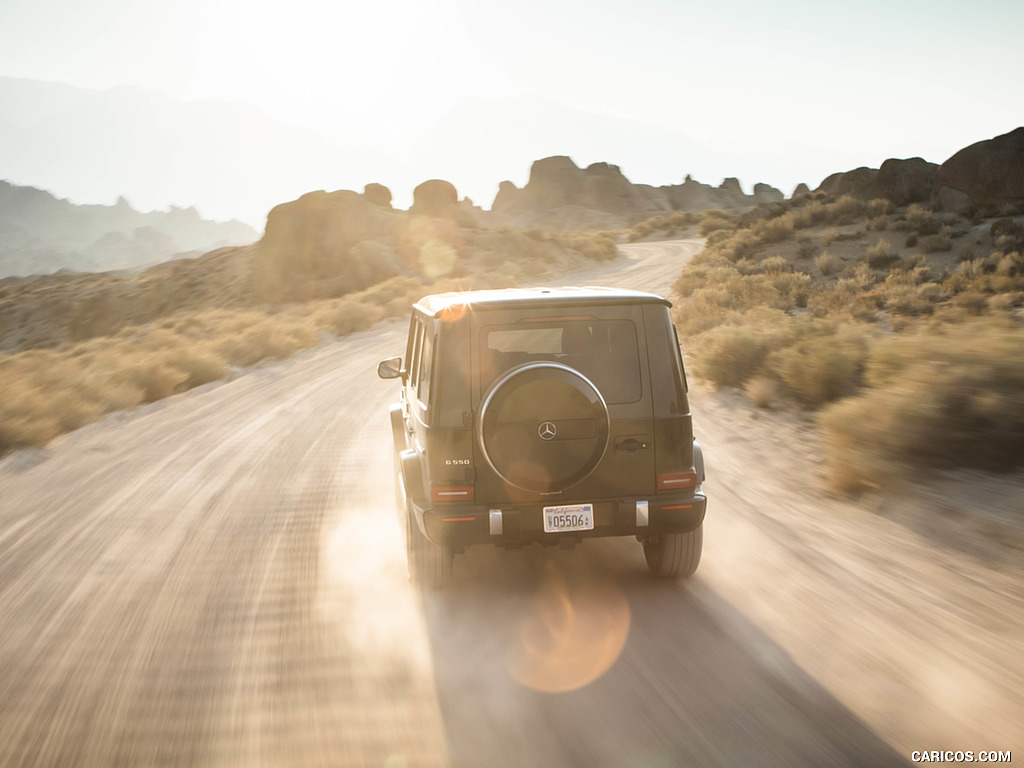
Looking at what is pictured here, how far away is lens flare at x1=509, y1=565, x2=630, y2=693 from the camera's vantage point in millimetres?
3484

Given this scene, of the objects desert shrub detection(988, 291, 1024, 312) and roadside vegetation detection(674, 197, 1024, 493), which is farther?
desert shrub detection(988, 291, 1024, 312)

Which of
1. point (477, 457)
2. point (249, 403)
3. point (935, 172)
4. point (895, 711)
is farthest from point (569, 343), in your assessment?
point (935, 172)

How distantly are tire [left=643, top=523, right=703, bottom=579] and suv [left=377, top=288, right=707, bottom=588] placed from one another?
0.19 m

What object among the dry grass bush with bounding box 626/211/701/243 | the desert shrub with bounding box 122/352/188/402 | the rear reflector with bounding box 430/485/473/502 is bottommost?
the dry grass bush with bounding box 626/211/701/243

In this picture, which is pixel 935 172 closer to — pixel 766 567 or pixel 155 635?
pixel 766 567

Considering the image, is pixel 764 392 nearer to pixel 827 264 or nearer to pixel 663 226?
pixel 827 264

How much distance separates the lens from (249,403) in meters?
11.7

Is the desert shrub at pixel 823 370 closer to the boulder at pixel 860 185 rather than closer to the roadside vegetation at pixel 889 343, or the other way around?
the roadside vegetation at pixel 889 343

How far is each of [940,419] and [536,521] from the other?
3973mm

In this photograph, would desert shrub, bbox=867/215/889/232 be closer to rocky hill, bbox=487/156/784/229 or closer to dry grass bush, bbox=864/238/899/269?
dry grass bush, bbox=864/238/899/269

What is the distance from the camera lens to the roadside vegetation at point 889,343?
19.4 ft

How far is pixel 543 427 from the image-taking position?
3.88 metres

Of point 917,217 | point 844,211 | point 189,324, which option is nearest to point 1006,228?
point 917,217

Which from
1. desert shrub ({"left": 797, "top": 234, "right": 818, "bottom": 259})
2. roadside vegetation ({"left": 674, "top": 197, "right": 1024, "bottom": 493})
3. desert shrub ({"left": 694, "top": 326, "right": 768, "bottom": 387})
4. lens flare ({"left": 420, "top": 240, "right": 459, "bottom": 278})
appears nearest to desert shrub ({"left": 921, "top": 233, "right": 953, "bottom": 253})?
roadside vegetation ({"left": 674, "top": 197, "right": 1024, "bottom": 493})
